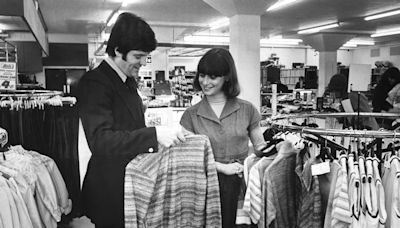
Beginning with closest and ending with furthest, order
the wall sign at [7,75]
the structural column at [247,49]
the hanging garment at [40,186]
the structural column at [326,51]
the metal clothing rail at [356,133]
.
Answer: the metal clothing rail at [356,133] → the hanging garment at [40,186] → the wall sign at [7,75] → the structural column at [247,49] → the structural column at [326,51]

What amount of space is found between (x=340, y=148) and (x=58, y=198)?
7.95 ft

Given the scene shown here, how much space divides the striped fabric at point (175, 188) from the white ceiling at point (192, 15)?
20.3 feet

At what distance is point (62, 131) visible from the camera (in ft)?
13.0

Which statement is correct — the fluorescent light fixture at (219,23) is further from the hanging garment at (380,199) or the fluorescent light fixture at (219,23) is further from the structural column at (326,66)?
the hanging garment at (380,199)

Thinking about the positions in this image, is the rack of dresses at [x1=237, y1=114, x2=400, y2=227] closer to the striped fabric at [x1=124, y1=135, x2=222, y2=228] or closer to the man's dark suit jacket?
the striped fabric at [x1=124, y1=135, x2=222, y2=228]

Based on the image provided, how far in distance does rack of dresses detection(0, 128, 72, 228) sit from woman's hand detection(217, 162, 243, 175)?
139 cm

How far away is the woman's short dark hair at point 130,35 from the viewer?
1855mm

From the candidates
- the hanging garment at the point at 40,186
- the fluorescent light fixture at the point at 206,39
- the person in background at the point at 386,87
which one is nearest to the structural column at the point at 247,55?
the person in background at the point at 386,87

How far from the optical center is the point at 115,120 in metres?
1.85

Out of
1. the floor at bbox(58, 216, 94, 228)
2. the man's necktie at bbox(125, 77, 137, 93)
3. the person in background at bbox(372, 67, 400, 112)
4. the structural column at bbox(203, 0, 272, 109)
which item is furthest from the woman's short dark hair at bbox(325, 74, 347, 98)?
the man's necktie at bbox(125, 77, 137, 93)

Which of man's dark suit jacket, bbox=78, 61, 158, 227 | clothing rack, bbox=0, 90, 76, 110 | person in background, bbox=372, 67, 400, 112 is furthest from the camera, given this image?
person in background, bbox=372, 67, 400, 112

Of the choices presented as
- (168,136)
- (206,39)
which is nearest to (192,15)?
(206,39)

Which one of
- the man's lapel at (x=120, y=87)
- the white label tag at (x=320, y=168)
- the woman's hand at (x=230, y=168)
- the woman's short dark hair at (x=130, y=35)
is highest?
the woman's short dark hair at (x=130, y=35)

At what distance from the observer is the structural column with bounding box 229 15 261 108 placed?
7879 mm
